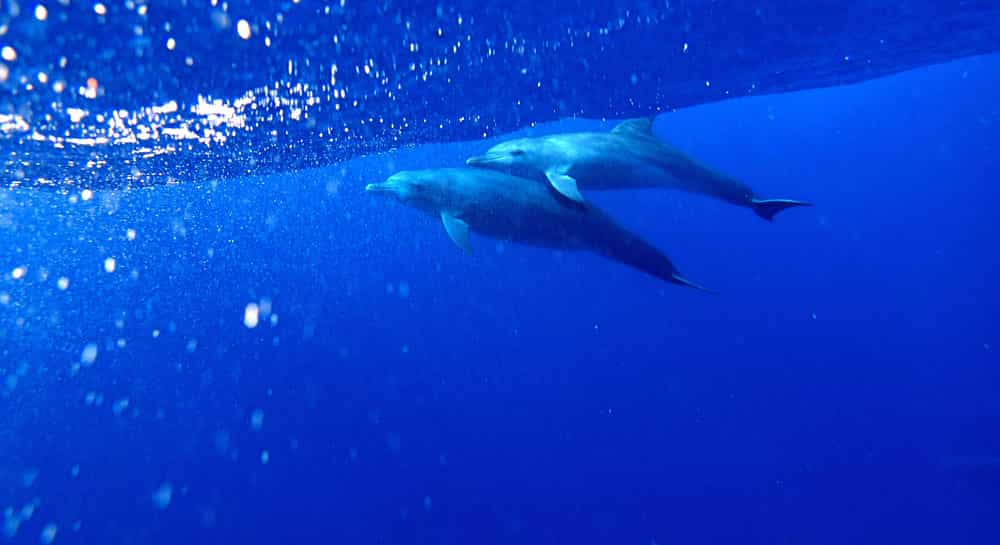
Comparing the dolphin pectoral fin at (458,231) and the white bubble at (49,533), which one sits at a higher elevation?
the dolphin pectoral fin at (458,231)

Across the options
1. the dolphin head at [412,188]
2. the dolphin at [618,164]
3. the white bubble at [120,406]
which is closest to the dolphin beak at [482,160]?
the dolphin at [618,164]

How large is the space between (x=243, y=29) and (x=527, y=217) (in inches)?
160

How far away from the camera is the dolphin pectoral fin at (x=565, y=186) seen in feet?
20.6

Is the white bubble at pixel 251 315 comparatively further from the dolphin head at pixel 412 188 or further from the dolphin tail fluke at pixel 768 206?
the dolphin tail fluke at pixel 768 206

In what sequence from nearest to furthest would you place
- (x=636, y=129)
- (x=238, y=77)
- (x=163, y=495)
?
(x=636, y=129) → (x=238, y=77) → (x=163, y=495)

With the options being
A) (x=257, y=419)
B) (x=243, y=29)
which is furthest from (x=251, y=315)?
(x=243, y=29)

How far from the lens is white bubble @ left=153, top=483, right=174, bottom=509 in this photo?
29375 millimetres

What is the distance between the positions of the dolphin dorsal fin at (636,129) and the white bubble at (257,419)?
3133cm

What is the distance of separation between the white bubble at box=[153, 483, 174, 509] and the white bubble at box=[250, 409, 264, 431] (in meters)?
5.00

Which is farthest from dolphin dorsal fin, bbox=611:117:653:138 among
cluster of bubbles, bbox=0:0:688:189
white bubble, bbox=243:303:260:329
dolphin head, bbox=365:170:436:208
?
white bubble, bbox=243:303:260:329

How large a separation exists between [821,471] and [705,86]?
20818 mm

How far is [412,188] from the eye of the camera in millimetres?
7316

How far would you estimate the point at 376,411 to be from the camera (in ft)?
111

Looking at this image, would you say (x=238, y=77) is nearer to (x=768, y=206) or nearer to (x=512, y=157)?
(x=512, y=157)
